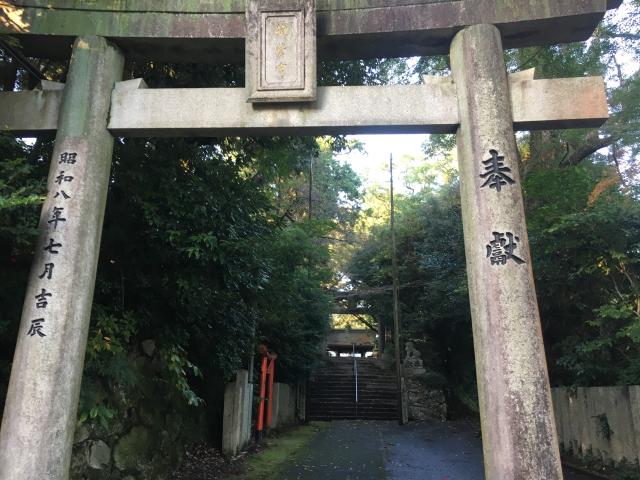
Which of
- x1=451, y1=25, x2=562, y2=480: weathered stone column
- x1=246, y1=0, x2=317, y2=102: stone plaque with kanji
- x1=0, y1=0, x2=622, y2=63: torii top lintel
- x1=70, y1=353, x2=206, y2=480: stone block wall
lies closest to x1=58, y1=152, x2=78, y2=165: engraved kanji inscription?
x1=0, y1=0, x2=622, y2=63: torii top lintel

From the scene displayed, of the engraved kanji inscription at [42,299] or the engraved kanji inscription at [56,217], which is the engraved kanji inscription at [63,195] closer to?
the engraved kanji inscription at [56,217]

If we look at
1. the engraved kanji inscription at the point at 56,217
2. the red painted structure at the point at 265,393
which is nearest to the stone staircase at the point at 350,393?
the red painted structure at the point at 265,393

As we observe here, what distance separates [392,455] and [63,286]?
31.2 feet

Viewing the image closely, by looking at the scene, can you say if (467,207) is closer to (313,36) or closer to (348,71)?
(313,36)

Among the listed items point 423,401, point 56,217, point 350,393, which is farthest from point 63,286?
point 350,393

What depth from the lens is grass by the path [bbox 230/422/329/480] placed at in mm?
8773

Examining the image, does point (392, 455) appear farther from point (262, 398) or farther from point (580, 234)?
point (580, 234)

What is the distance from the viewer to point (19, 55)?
208 inches

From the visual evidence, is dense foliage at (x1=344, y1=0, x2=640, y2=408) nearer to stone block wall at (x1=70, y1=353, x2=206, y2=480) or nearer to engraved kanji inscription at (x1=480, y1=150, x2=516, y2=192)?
engraved kanji inscription at (x1=480, y1=150, x2=516, y2=192)

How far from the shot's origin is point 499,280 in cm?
457

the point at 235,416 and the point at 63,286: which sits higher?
the point at 63,286

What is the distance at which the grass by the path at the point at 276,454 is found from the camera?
877 cm

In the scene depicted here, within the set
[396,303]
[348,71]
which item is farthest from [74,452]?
[396,303]

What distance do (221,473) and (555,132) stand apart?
1150 centimetres
